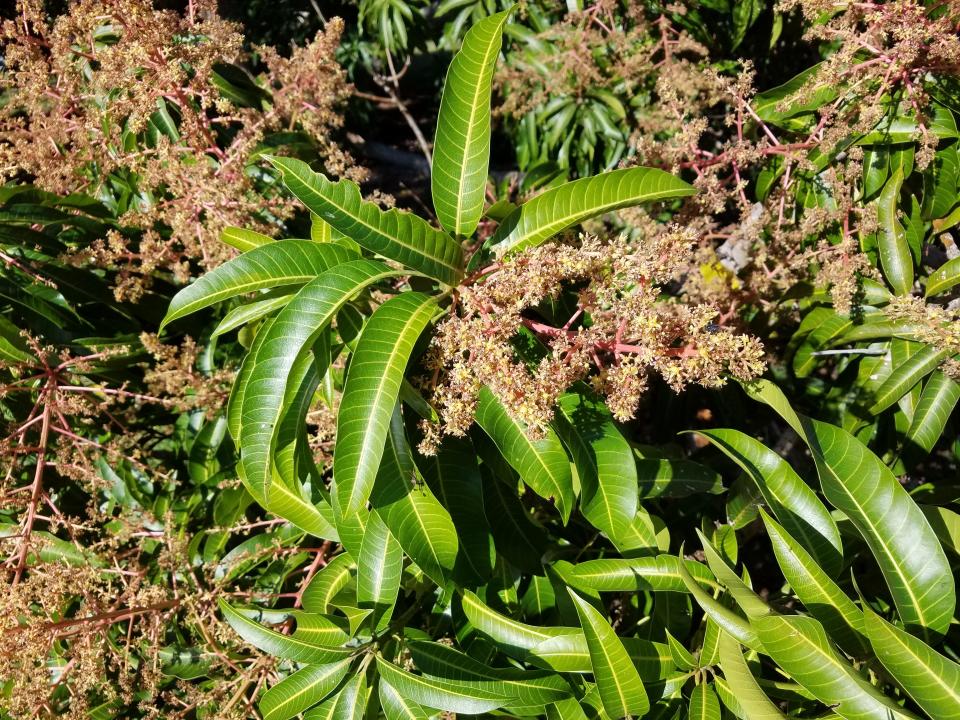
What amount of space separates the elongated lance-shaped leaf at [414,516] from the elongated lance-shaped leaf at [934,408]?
1240mm

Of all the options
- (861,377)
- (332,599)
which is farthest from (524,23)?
(332,599)

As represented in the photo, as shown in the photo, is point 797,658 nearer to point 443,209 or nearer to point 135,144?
point 443,209

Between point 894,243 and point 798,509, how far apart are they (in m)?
0.89

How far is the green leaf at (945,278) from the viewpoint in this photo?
5.56 ft

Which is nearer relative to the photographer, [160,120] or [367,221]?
[367,221]

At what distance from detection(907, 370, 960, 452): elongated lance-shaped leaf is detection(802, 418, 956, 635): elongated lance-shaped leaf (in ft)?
1.69

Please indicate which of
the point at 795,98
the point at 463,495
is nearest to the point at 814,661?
the point at 463,495

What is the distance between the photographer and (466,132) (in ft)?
4.33

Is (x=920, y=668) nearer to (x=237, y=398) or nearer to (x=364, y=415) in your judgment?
(x=364, y=415)

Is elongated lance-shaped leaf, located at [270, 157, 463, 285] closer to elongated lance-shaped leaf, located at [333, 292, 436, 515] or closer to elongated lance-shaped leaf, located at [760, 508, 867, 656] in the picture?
elongated lance-shaped leaf, located at [333, 292, 436, 515]

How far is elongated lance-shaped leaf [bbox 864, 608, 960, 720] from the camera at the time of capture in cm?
106

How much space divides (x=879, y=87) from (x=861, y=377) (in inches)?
30.9

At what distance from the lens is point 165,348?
182cm

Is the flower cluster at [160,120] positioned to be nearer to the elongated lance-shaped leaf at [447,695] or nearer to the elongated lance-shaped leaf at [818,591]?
the elongated lance-shaped leaf at [447,695]
